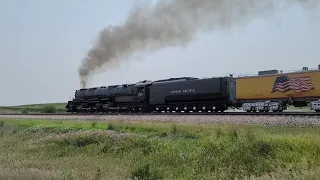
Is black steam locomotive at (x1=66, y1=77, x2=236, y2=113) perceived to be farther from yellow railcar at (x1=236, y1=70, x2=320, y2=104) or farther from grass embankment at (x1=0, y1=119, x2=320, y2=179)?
grass embankment at (x1=0, y1=119, x2=320, y2=179)

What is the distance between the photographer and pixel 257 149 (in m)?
13.0

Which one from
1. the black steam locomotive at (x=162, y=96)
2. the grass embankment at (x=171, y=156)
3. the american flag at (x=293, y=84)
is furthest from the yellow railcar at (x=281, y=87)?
the grass embankment at (x=171, y=156)

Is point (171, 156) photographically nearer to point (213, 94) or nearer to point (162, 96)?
point (213, 94)

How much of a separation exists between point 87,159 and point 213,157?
522cm

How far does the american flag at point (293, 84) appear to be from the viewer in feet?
103

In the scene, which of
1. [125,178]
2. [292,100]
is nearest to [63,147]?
[125,178]

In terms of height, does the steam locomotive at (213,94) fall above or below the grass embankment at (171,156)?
above

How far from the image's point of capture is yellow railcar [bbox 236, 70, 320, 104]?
1225 inches

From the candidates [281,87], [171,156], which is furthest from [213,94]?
[171,156]

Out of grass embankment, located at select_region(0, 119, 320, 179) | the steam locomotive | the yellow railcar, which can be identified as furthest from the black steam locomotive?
grass embankment, located at select_region(0, 119, 320, 179)

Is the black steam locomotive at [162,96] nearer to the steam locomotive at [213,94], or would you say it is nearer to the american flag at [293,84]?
the steam locomotive at [213,94]

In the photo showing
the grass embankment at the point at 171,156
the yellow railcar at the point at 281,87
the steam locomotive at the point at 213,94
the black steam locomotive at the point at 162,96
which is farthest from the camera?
the black steam locomotive at the point at 162,96

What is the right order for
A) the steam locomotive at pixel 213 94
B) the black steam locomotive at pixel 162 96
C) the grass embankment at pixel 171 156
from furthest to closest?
the black steam locomotive at pixel 162 96, the steam locomotive at pixel 213 94, the grass embankment at pixel 171 156

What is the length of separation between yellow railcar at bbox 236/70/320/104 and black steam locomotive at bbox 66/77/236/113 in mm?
1489
